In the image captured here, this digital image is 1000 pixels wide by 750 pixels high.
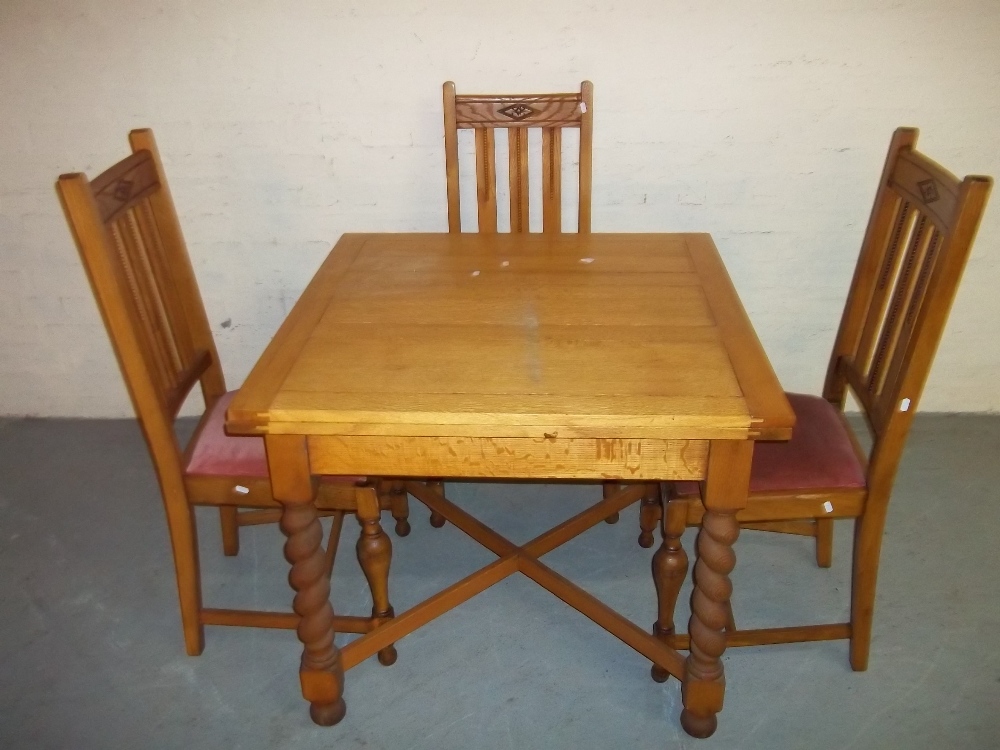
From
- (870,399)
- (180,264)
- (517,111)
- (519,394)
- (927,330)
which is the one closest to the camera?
(519,394)

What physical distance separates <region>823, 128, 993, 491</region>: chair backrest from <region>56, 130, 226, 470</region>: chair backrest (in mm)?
1450

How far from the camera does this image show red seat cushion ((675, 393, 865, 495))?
1.70 m

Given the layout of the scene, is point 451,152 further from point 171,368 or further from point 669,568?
point 669,568

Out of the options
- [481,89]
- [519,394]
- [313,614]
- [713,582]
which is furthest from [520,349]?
[481,89]

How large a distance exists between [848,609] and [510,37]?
5.72ft

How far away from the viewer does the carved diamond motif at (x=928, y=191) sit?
162cm

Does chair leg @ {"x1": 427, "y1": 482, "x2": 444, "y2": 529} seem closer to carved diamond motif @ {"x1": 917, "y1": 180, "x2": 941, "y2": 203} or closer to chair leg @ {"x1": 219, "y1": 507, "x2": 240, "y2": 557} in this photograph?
chair leg @ {"x1": 219, "y1": 507, "x2": 240, "y2": 557}

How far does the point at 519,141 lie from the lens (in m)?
2.15

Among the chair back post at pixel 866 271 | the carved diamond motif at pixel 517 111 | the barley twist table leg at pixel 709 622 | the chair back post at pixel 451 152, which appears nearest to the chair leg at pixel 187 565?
the chair back post at pixel 451 152

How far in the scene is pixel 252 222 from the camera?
2.55 m

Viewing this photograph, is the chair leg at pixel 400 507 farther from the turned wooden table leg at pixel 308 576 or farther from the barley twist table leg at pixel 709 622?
the barley twist table leg at pixel 709 622

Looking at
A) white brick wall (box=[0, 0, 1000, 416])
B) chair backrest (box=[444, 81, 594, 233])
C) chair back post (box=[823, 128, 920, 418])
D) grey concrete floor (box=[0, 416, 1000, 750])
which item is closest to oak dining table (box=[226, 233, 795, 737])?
grey concrete floor (box=[0, 416, 1000, 750])

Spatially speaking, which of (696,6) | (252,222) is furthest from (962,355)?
(252,222)

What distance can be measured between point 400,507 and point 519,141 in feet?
3.45
